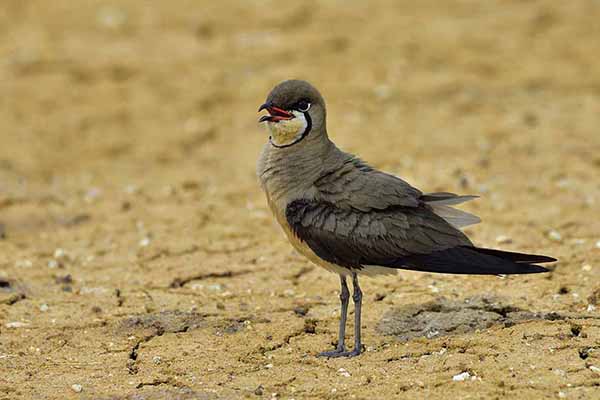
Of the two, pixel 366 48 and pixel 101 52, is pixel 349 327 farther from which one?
pixel 101 52

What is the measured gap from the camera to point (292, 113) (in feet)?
16.6

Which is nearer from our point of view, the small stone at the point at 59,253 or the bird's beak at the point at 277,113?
the bird's beak at the point at 277,113

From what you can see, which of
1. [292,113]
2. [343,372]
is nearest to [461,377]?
[343,372]

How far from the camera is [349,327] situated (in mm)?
5363

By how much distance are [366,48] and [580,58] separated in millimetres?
2373

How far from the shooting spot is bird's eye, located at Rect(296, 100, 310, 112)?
5090 millimetres

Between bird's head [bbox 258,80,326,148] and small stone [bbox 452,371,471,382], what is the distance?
154 cm

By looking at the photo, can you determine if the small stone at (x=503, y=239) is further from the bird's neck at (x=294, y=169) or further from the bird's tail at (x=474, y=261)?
the bird's neck at (x=294, y=169)

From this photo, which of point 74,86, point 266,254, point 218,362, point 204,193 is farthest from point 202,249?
point 74,86

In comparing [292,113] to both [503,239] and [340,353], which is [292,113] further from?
[503,239]

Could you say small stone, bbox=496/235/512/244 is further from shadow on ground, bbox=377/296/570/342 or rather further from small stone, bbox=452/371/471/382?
small stone, bbox=452/371/471/382

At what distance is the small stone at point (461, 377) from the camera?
14.5 feet

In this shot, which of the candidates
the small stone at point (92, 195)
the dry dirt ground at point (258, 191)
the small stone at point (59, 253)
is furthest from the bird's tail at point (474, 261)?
the small stone at point (92, 195)

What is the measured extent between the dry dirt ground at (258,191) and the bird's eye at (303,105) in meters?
1.24
